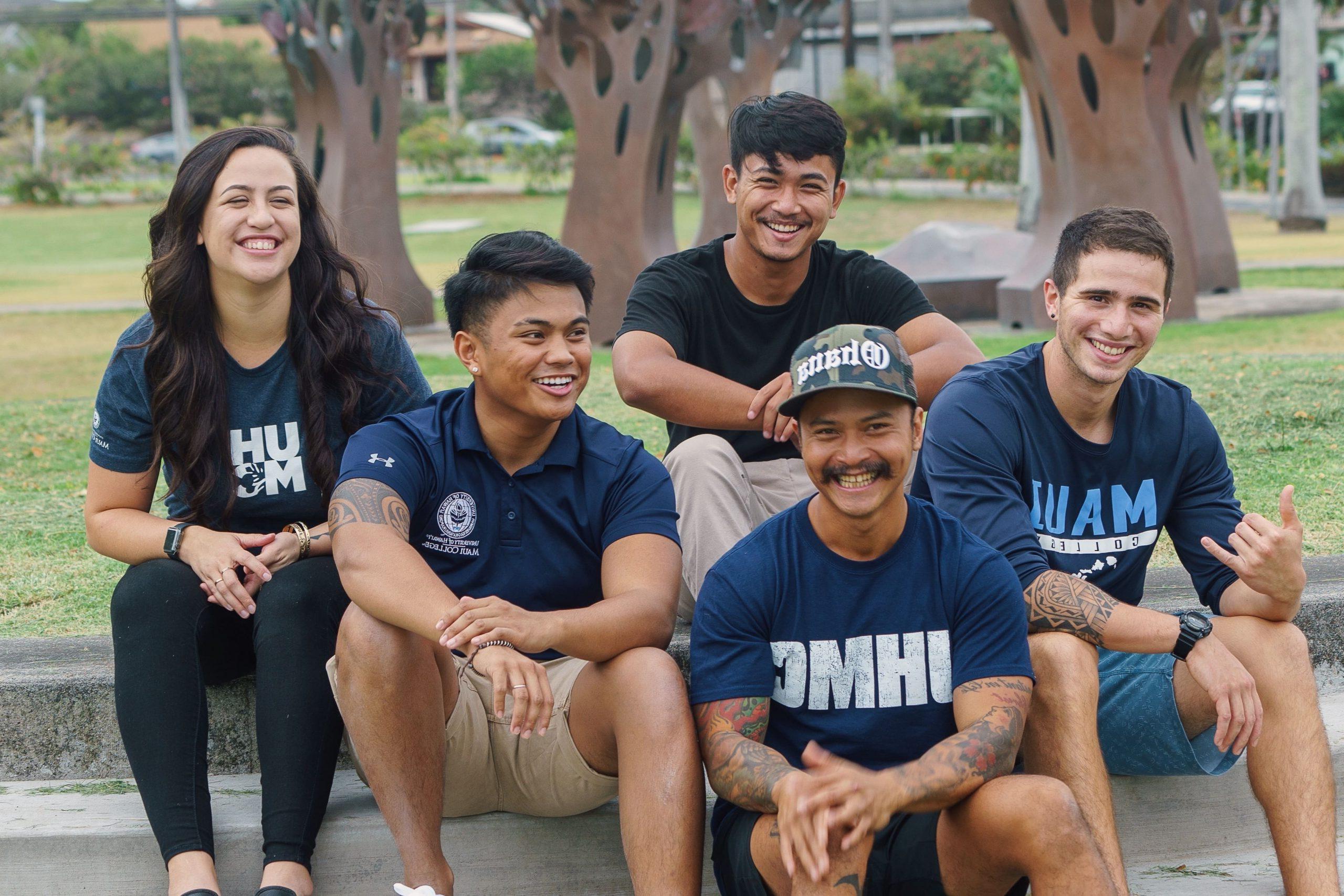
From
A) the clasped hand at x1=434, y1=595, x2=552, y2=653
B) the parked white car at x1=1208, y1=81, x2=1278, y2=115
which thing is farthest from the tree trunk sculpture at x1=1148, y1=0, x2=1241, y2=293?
the parked white car at x1=1208, y1=81, x2=1278, y2=115

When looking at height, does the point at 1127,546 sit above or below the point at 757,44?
below

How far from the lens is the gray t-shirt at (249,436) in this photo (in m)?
3.26

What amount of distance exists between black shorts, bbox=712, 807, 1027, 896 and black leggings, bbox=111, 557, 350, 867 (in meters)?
0.92

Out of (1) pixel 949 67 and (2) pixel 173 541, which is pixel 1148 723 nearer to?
(2) pixel 173 541

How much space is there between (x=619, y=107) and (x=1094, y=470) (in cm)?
1039

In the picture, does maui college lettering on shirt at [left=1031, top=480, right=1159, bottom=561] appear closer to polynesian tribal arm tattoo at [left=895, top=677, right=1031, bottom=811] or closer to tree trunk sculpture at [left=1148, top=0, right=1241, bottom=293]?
polynesian tribal arm tattoo at [left=895, top=677, right=1031, bottom=811]

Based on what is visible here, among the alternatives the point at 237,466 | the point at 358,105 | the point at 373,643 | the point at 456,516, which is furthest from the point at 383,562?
the point at 358,105

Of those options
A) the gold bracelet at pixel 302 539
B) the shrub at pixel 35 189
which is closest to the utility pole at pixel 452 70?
the shrub at pixel 35 189

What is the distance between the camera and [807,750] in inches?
95.7

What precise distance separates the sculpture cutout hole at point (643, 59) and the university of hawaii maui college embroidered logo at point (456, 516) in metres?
10.4

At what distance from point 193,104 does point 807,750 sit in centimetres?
5279

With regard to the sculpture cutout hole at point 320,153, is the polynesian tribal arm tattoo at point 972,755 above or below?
below

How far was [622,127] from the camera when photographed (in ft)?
43.0

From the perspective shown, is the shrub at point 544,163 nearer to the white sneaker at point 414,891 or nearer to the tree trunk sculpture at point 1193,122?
the tree trunk sculpture at point 1193,122
